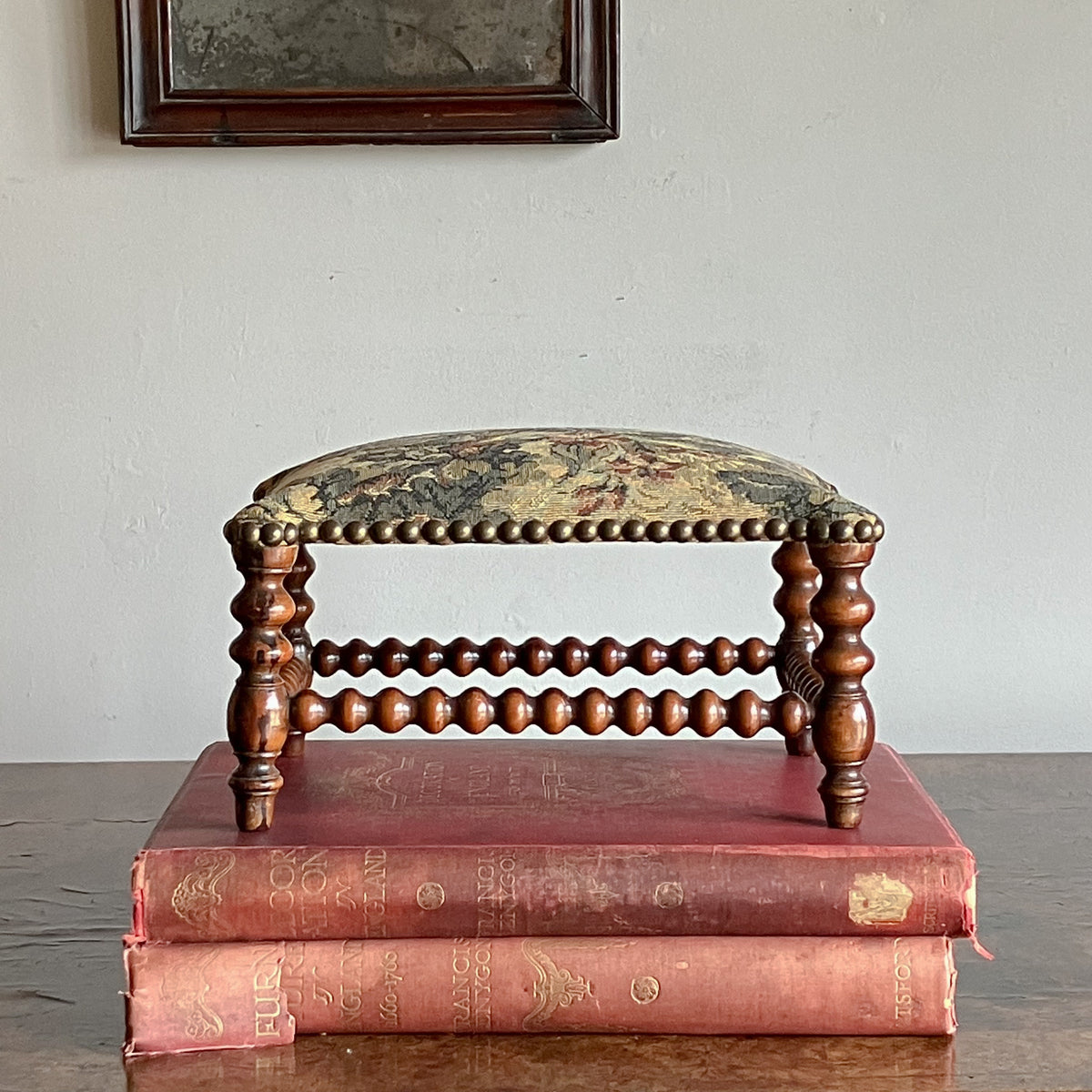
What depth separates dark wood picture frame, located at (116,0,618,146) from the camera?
1.75 metres

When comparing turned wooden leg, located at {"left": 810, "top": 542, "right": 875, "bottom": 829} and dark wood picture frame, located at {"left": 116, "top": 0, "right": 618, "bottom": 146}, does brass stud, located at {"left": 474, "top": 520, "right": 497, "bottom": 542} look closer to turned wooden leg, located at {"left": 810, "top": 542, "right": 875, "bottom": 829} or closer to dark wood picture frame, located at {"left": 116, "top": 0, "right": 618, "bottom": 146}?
turned wooden leg, located at {"left": 810, "top": 542, "right": 875, "bottom": 829}

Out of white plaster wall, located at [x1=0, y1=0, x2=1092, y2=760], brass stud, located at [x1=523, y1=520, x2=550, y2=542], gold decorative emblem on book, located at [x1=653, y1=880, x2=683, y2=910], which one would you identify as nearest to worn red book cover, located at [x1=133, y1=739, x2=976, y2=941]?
gold decorative emblem on book, located at [x1=653, y1=880, x2=683, y2=910]

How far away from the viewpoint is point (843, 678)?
99cm

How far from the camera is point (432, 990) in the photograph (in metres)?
0.94

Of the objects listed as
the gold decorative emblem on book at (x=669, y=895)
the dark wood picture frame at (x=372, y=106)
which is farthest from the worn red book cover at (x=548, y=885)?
the dark wood picture frame at (x=372, y=106)

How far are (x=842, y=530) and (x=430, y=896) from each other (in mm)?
357

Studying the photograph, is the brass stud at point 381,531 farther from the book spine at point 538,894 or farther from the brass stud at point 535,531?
the book spine at point 538,894

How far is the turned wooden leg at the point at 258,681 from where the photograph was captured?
3.17 ft

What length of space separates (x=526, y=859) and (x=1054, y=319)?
3.99ft

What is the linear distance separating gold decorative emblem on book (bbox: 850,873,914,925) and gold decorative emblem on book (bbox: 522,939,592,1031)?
0.59 ft

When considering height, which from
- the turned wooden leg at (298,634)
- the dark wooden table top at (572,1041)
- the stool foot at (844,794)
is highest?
the turned wooden leg at (298,634)

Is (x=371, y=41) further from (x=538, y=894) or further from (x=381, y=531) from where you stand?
(x=538, y=894)

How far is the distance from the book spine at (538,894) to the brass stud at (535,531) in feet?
0.67

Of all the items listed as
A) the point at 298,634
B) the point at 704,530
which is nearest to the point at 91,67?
the point at 298,634
